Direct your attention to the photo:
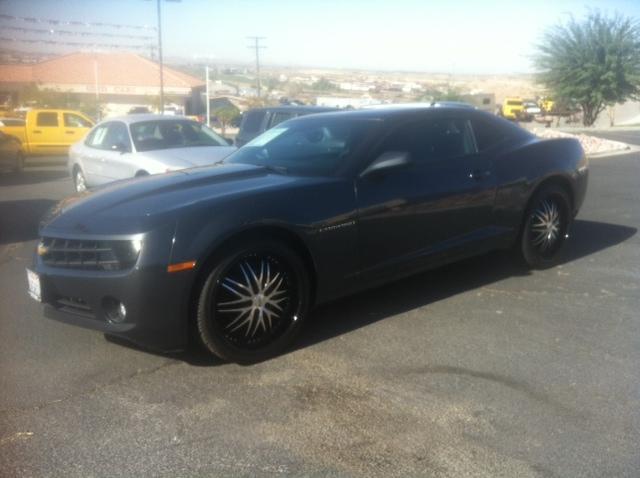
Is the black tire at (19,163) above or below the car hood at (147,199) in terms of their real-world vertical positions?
below

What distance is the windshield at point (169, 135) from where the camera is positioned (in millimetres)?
9621

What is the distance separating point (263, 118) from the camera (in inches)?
444

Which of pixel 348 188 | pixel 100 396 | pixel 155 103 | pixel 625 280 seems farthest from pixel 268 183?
pixel 155 103

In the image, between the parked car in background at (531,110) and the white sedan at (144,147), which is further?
the parked car in background at (531,110)

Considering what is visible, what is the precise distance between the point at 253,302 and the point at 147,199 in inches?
36.3

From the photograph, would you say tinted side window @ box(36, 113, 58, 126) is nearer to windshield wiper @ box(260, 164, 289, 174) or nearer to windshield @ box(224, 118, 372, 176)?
windshield @ box(224, 118, 372, 176)

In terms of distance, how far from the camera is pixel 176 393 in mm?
3613

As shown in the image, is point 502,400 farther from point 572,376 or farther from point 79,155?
point 79,155

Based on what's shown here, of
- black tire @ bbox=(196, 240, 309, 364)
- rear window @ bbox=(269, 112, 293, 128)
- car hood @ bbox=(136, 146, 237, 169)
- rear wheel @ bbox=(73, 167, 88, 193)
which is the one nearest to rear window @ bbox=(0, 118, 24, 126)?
rear wheel @ bbox=(73, 167, 88, 193)


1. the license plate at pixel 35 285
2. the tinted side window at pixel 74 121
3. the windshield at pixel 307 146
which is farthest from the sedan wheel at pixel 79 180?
the tinted side window at pixel 74 121

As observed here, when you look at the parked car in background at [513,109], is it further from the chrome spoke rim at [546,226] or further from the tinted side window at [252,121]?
the chrome spoke rim at [546,226]

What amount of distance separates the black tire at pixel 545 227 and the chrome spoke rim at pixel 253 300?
8.67ft

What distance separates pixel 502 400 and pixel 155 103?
136 ft

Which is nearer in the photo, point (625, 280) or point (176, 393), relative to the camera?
point (176, 393)
